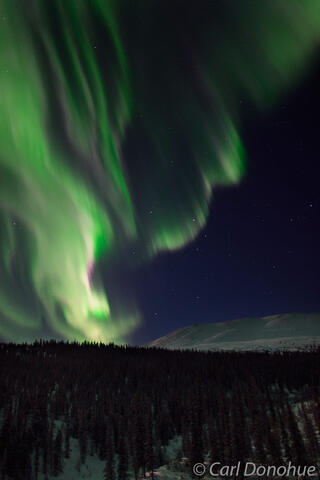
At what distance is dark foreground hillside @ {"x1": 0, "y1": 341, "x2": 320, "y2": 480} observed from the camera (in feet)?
80.3

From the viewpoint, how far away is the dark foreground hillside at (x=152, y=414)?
24.5 m

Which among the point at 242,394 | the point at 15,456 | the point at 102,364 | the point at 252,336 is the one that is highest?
the point at 252,336

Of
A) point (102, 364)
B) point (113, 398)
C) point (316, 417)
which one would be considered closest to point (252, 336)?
point (102, 364)

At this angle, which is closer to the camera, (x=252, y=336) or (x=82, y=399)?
(x=82, y=399)

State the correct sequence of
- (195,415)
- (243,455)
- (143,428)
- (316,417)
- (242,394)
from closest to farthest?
(243,455), (316,417), (143,428), (195,415), (242,394)

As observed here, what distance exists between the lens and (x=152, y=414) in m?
41.0

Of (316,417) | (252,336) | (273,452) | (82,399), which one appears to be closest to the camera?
(273,452)

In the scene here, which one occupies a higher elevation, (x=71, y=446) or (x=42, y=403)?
(x=42, y=403)

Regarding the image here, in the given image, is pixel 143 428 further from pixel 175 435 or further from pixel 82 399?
pixel 82 399

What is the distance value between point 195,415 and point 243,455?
11528 mm

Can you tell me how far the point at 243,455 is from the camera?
23797mm

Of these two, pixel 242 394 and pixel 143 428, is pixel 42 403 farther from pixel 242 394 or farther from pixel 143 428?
pixel 242 394

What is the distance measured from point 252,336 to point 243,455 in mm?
157137

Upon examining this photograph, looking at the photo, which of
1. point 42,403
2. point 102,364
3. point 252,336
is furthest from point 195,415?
point 252,336
